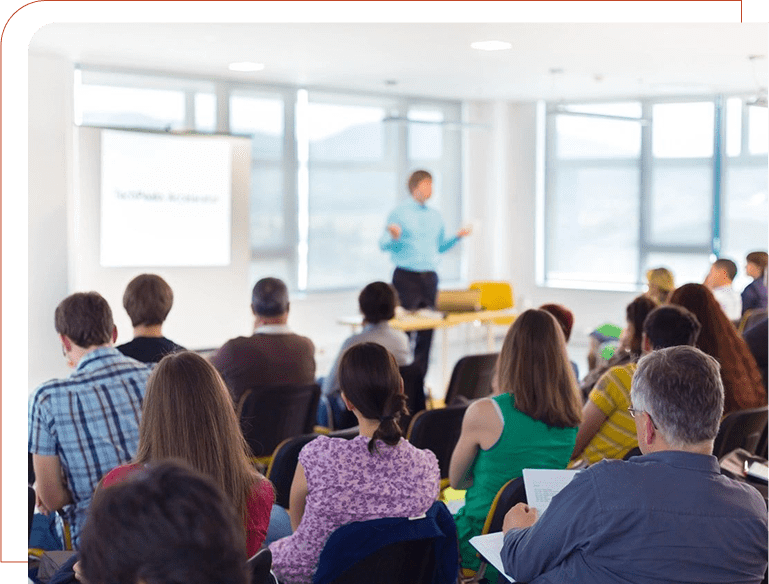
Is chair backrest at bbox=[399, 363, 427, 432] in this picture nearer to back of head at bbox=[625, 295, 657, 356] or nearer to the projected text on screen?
back of head at bbox=[625, 295, 657, 356]

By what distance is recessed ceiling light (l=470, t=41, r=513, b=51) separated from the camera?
274 inches

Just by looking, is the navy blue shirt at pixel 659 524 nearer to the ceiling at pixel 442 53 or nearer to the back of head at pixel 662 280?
the ceiling at pixel 442 53

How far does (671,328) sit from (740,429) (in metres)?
0.50

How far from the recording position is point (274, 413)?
172 inches

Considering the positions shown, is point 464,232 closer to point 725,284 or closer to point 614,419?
point 725,284

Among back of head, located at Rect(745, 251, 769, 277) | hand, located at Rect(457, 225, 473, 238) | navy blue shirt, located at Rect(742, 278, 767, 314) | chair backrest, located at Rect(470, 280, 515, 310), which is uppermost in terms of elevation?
hand, located at Rect(457, 225, 473, 238)

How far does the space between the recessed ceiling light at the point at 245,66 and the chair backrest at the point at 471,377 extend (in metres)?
3.86

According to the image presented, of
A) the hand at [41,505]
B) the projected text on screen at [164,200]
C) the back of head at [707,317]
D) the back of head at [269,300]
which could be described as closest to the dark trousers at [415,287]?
the projected text on screen at [164,200]

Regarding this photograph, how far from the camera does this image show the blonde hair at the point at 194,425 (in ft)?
7.33

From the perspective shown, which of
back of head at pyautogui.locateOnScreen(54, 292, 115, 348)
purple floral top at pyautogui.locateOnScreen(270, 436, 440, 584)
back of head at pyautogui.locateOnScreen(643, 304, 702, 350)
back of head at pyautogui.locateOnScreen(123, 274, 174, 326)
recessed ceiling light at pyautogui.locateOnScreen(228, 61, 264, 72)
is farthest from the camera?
recessed ceiling light at pyautogui.locateOnScreen(228, 61, 264, 72)

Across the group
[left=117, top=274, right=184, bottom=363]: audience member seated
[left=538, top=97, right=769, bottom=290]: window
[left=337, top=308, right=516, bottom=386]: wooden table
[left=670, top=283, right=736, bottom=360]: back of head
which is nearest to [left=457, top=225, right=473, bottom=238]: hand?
[left=337, top=308, right=516, bottom=386]: wooden table

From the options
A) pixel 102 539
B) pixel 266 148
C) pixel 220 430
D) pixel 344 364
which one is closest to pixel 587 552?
pixel 220 430

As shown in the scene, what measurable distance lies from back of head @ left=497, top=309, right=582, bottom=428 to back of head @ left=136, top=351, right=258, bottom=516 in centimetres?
113

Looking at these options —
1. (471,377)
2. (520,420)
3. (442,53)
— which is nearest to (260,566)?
(520,420)
